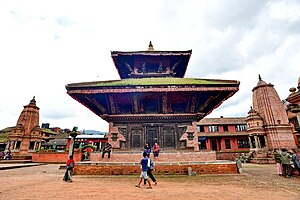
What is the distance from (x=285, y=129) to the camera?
968 inches

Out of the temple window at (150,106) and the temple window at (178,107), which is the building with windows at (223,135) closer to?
the temple window at (178,107)

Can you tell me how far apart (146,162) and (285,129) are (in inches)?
1044

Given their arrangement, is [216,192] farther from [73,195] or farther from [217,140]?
[217,140]

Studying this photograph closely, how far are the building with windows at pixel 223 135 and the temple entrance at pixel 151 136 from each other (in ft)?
89.4

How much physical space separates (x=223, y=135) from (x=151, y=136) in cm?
2949

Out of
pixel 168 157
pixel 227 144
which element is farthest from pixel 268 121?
pixel 168 157

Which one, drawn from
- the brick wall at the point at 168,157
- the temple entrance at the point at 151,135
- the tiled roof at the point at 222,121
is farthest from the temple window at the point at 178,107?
the tiled roof at the point at 222,121

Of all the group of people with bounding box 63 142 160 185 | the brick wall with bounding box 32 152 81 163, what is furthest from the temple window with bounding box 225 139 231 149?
the brick wall with bounding box 32 152 81 163

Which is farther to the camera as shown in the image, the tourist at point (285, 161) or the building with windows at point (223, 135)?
the building with windows at point (223, 135)

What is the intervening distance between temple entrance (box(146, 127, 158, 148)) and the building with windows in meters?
27.3

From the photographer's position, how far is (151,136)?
547 inches

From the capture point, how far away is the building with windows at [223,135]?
37938mm

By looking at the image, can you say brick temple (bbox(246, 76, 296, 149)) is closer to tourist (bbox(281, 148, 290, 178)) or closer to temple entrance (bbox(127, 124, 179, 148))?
tourist (bbox(281, 148, 290, 178))

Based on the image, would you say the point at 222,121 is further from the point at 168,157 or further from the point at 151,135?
the point at 168,157
